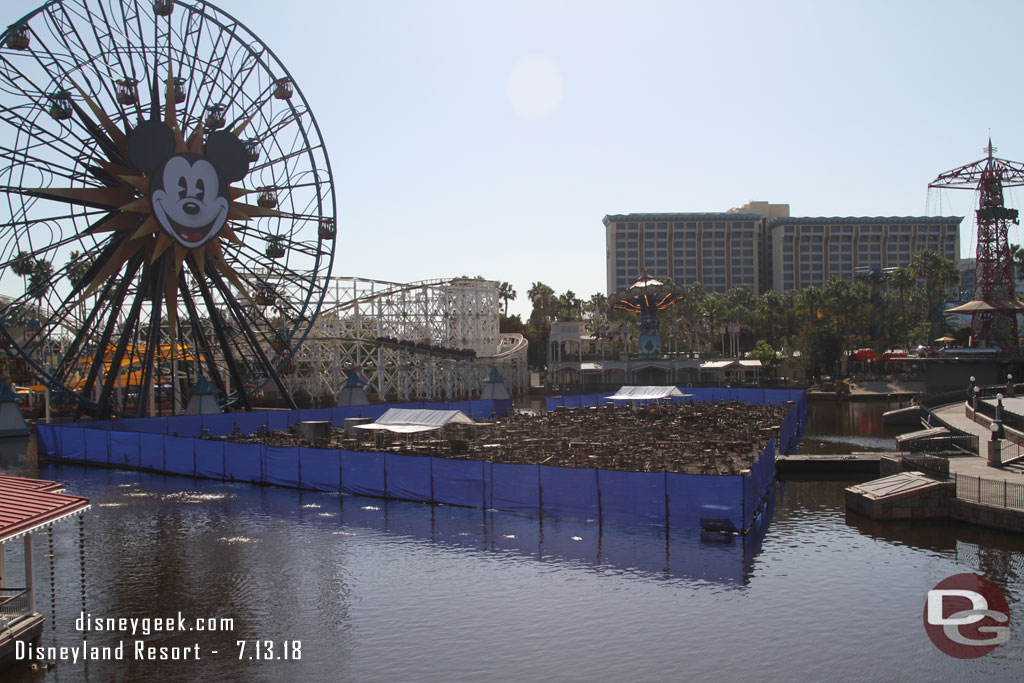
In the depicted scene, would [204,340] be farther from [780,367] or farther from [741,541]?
[780,367]

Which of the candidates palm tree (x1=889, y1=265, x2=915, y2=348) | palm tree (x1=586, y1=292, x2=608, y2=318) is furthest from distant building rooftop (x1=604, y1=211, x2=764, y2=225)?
palm tree (x1=889, y1=265, x2=915, y2=348)

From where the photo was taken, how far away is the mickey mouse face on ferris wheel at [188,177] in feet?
159

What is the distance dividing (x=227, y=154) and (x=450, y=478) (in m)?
29.6

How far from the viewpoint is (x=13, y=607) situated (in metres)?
17.6

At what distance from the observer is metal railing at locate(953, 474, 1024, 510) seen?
2678cm

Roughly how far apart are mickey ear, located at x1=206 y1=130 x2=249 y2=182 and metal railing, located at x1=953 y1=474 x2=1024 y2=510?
40810mm

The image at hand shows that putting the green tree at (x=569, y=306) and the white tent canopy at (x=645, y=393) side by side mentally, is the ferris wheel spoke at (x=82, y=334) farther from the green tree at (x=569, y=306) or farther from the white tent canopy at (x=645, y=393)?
the green tree at (x=569, y=306)

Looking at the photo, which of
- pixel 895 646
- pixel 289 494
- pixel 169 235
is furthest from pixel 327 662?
pixel 169 235

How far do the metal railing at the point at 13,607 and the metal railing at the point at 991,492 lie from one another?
84.1 ft

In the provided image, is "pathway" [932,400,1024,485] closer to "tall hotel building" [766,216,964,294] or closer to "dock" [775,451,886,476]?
"dock" [775,451,886,476]

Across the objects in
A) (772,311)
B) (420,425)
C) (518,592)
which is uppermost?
(772,311)

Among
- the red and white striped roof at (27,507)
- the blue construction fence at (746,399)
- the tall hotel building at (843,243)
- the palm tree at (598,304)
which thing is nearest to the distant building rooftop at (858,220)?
the tall hotel building at (843,243)

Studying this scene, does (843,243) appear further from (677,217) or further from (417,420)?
(417,420)

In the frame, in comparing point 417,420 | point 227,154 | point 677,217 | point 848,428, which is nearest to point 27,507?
point 417,420
